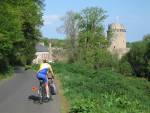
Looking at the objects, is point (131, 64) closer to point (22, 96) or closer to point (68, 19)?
point (68, 19)

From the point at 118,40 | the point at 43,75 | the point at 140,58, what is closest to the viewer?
the point at 43,75

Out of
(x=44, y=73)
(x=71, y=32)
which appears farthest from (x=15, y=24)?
(x=71, y=32)

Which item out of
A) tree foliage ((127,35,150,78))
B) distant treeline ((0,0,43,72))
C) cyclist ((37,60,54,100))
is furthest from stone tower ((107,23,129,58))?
cyclist ((37,60,54,100))

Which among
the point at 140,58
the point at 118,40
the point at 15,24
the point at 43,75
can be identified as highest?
the point at 15,24

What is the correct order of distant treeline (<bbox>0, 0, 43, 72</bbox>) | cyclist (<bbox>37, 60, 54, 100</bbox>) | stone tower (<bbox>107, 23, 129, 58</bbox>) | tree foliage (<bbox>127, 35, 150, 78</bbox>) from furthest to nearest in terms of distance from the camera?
1. stone tower (<bbox>107, 23, 129, 58</bbox>)
2. tree foliage (<bbox>127, 35, 150, 78</bbox>)
3. distant treeline (<bbox>0, 0, 43, 72</bbox>)
4. cyclist (<bbox>37, 60, 54, 100</bbox>)

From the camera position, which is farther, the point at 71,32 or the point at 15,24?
the point at 71,32

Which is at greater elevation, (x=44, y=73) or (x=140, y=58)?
(x=44, y=73)

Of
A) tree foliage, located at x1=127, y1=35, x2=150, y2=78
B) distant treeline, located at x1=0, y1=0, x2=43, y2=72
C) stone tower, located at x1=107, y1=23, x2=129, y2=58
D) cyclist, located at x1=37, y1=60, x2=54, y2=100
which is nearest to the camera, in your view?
cyclist, located at x1=37, y1=60, x2=54, y2=100

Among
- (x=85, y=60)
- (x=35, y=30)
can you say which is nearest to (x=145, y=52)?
(x=85, y=60)

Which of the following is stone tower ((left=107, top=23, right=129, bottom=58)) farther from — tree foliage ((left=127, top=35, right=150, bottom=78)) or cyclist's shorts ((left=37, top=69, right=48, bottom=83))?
cyclist's shorts ((left=37, top=69, right=48, bottom=83))

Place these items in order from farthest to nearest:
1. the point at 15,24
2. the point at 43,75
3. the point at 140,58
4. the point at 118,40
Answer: the point at 118,40
the point at 140,58
the point at 15,24
the point at 43,75

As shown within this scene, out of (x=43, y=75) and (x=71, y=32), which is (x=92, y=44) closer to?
(x=71, y=32)

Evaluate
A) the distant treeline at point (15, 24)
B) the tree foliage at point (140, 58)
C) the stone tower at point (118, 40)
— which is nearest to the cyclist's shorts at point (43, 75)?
the distant treeline at point (15, 24)

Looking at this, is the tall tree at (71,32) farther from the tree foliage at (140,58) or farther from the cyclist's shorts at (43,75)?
the cyclist's shorts at (43,75)
